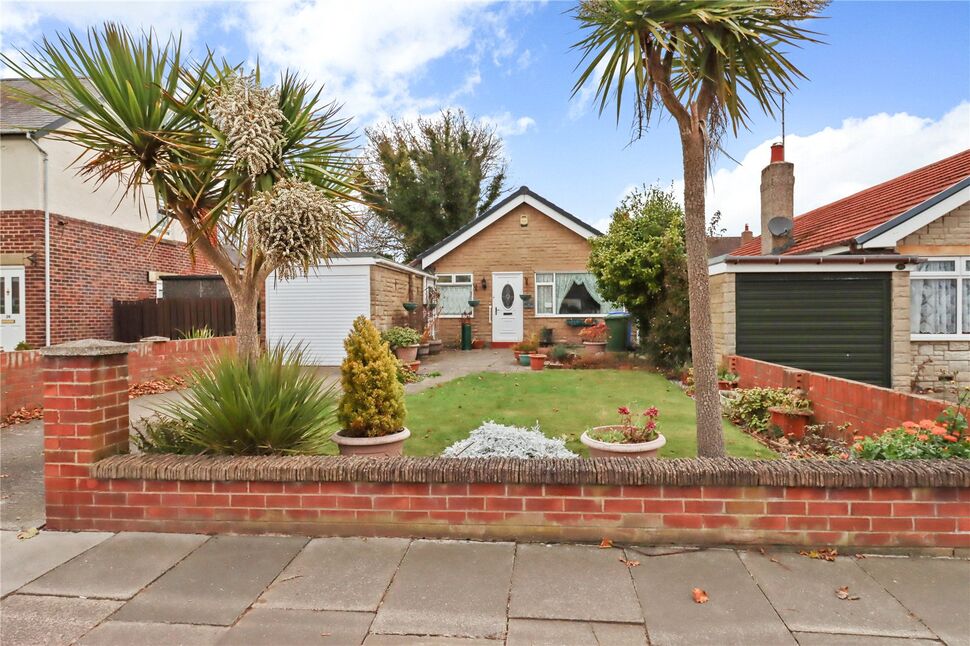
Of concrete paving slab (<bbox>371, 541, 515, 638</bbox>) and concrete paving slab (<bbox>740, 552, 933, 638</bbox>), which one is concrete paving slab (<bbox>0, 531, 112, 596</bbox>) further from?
concrete paving slab (<bbox>740, 552, 933, 638</bbox>)

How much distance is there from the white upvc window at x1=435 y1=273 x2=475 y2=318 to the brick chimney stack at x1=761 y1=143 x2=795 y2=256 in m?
8.69

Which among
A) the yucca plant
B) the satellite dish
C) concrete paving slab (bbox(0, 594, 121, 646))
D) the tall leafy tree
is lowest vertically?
concrete paving slab (bbox(0, 594, 121, 646))

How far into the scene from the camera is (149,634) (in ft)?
7.41

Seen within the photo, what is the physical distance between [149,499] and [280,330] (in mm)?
10179

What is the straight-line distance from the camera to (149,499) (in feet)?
10.7

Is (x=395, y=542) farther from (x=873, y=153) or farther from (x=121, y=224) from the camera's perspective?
(x=121, y=224)

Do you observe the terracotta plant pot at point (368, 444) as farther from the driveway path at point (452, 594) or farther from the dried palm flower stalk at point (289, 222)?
the dried palm flower stalk at point (289, 222)

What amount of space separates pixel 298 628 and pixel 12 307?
13.2 meters

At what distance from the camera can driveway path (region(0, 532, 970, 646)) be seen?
7.38ft


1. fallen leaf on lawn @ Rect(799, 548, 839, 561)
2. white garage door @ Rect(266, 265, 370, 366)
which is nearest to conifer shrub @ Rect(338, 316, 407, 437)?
fallen leaf on lawn @ Rect(799, 548, 839, 561)

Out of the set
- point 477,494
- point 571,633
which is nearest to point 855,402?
point 477,494

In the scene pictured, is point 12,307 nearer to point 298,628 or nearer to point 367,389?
point 367,389

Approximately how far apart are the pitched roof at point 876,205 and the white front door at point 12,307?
16.5 meters

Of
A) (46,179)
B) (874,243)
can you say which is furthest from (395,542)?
(46,179)
